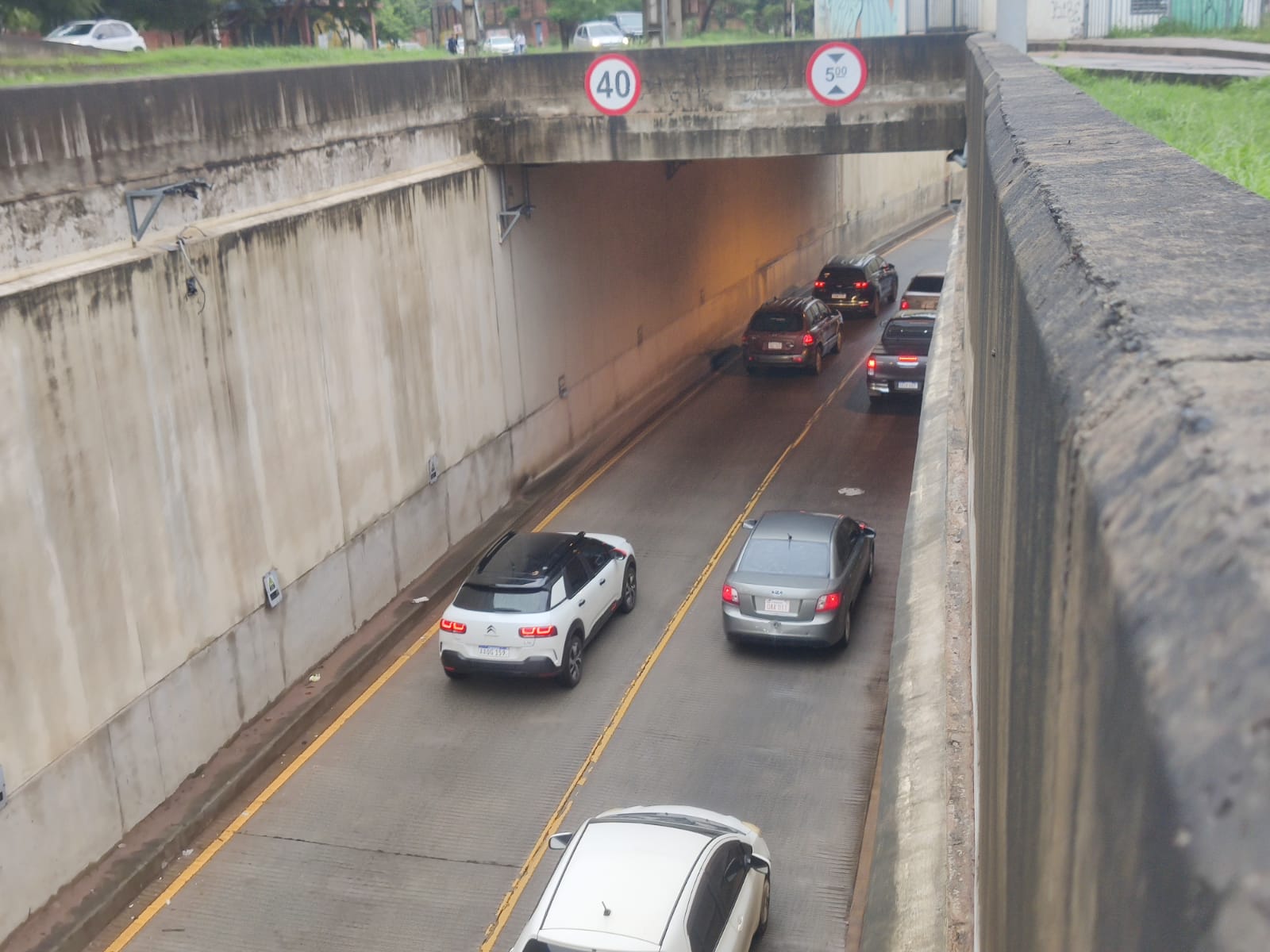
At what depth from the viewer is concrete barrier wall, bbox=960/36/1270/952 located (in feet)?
2.86

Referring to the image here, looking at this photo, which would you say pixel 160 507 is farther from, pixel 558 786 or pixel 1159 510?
pixel 1159 510

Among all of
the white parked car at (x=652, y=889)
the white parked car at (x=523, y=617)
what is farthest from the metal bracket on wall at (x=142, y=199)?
the white parked car at (x=652, y=889)

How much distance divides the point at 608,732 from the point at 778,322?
18524 mm

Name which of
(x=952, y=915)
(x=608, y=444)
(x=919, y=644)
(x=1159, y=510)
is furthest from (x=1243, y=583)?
(x=608, y=444)

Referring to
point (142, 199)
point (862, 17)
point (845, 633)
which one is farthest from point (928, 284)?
point (142, 199)

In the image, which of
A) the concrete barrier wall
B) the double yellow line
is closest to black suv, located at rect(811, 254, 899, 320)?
the double yellow line

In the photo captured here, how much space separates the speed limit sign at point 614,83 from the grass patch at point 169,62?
2777 mm

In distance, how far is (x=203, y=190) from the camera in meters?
14.4

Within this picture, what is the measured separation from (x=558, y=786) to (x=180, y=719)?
13.4 ft

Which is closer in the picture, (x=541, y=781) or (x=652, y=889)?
(x=652, y=889)

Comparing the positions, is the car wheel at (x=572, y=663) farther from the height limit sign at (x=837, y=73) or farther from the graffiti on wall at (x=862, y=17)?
the graffiti on wall at (x=862, y=17)

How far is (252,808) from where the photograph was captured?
13.6 metres

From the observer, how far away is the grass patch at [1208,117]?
23.5 ft

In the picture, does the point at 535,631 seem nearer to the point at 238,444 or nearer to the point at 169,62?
the point at 238,444
